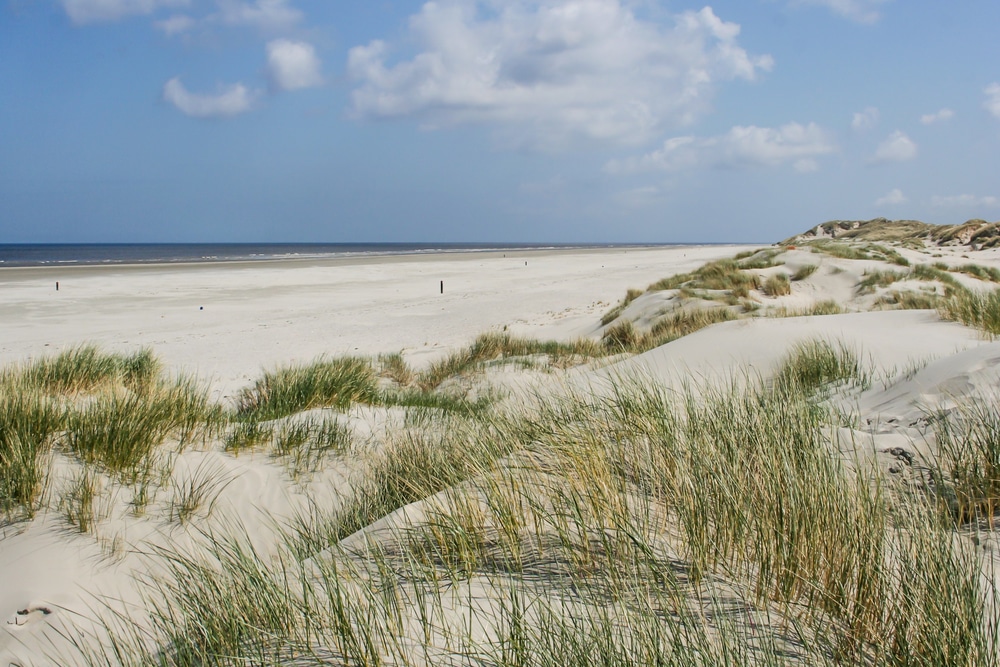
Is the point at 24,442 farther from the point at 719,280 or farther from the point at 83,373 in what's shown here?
the point at 719,280

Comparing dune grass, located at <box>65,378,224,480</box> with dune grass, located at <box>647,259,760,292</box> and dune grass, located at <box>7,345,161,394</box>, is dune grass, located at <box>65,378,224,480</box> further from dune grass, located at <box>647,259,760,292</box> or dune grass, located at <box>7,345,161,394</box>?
dune grass, located at <box>647,259,760,292</box>

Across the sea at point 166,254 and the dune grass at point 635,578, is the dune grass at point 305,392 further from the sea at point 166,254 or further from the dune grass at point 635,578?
the sea at point 166,254

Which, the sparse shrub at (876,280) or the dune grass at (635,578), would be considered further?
the sparse shrub at (876,280)

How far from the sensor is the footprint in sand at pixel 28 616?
267 centimetres

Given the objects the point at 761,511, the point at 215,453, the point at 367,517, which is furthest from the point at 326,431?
the point at 761,511

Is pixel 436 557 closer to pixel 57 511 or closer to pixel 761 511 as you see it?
pixel 761 511

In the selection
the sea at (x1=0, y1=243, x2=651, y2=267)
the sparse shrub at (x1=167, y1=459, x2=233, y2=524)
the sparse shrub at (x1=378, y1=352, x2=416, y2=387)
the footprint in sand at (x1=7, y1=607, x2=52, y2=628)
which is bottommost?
the footprint in sand at (x1=7, y1=607, x2=52, y2=628)

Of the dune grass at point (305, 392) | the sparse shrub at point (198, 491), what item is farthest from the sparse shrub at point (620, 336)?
the sparse shrub at point (198, 491)

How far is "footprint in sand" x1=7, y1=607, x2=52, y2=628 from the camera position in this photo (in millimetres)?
2674

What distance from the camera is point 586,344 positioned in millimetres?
9539

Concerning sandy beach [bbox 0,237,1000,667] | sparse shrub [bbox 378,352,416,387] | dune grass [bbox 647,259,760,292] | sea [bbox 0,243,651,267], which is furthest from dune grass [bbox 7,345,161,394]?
sea [bbox 0,243,651,267]

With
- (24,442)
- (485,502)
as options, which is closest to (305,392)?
(24,442)

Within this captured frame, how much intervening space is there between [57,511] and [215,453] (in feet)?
3.19

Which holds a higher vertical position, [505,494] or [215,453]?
[505,494]
